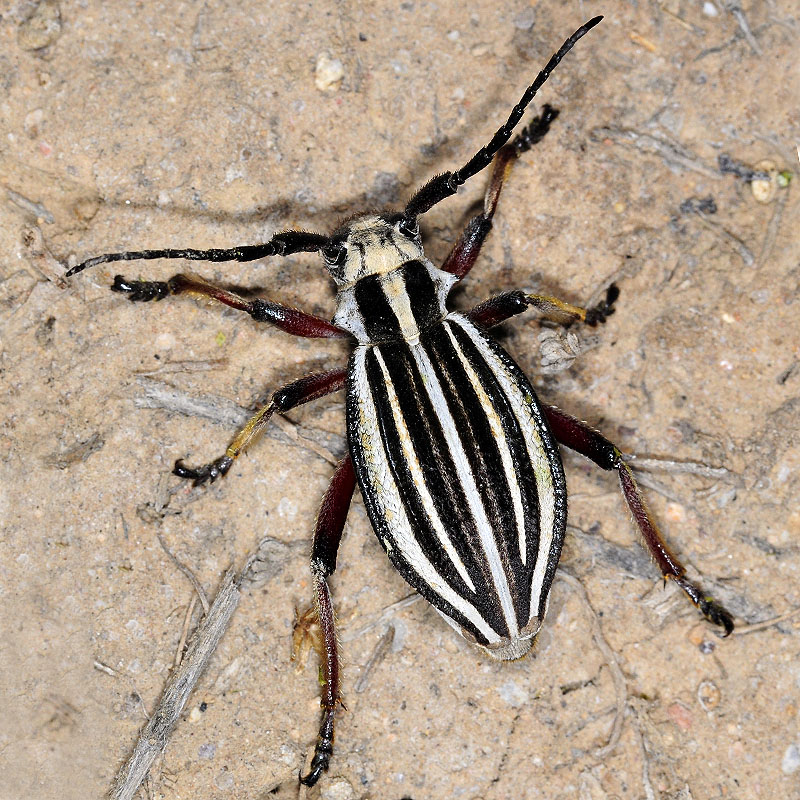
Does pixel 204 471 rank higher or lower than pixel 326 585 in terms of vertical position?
higher

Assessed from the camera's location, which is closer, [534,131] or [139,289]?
[139,289]

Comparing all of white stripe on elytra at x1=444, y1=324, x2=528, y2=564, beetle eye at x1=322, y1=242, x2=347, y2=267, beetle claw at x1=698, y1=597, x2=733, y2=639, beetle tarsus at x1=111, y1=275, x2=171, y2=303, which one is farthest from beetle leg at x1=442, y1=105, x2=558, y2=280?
beetle claw at x1=698, y1=597, x2=733, y2=639

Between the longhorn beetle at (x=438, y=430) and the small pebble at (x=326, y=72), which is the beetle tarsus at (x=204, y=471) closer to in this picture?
the longhorn beetle at (x=438, y=430)

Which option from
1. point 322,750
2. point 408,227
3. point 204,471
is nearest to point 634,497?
→ point 408,227

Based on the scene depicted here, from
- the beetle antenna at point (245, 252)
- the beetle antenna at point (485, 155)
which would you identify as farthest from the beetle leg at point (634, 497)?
the beetle antenna at point (245, 252)

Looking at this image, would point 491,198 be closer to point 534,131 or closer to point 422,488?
point 534,131

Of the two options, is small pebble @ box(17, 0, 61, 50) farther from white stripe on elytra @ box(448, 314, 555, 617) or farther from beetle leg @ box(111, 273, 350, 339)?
white stripe on elytra @ box(448, 314, 555, 617)

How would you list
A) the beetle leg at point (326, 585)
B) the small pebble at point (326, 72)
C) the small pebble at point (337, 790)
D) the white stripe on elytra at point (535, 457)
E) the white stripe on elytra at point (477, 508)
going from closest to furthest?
the white stripe on elytra at point (477, 508), the white stripe on elytra at point (535, 457), the beetle leg at point (326, 585), the small pebble at point (337, 790), the small pebble at point (326, 72)
